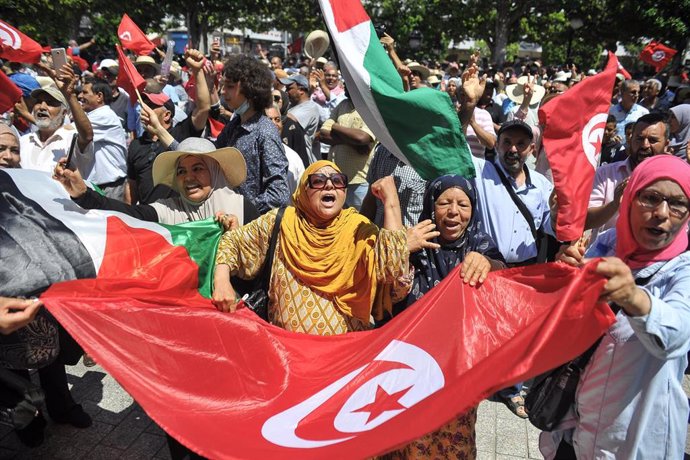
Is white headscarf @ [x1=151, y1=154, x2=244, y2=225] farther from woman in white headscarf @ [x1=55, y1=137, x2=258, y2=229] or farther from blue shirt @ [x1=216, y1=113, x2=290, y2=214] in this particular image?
blue shirt @ [x1=216, y1=113, x2=290, y2=214]

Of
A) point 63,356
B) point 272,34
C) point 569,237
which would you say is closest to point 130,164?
point 63,356

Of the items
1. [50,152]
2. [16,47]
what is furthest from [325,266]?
[16,47]

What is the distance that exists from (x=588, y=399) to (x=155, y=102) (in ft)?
16.9

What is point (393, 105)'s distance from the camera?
286 cm

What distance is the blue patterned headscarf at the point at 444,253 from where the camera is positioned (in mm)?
2764

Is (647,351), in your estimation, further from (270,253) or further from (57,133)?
(57,133)

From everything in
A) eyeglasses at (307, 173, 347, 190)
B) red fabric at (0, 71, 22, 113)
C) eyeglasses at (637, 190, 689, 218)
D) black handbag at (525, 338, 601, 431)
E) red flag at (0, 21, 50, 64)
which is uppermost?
red flag at (0, 21, 50, 64)

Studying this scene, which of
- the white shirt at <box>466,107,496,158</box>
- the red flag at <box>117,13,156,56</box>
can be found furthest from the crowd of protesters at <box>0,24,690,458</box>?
the red flag at <box>117,13,156,56</box>

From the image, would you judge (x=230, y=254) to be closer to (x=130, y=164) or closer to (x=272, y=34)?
(x=130, y=164)

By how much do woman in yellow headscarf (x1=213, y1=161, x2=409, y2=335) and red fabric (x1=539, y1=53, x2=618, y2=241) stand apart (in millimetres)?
750

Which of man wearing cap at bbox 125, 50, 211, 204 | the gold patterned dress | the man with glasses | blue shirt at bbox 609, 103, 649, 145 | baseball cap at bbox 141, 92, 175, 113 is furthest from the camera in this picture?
the man with glasses

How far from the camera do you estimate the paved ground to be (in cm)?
340

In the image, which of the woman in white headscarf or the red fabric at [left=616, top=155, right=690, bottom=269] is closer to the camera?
the red fabric at [left=616, top=155, right=690, bottom=269]

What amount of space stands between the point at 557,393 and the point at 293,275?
1.34 metres
